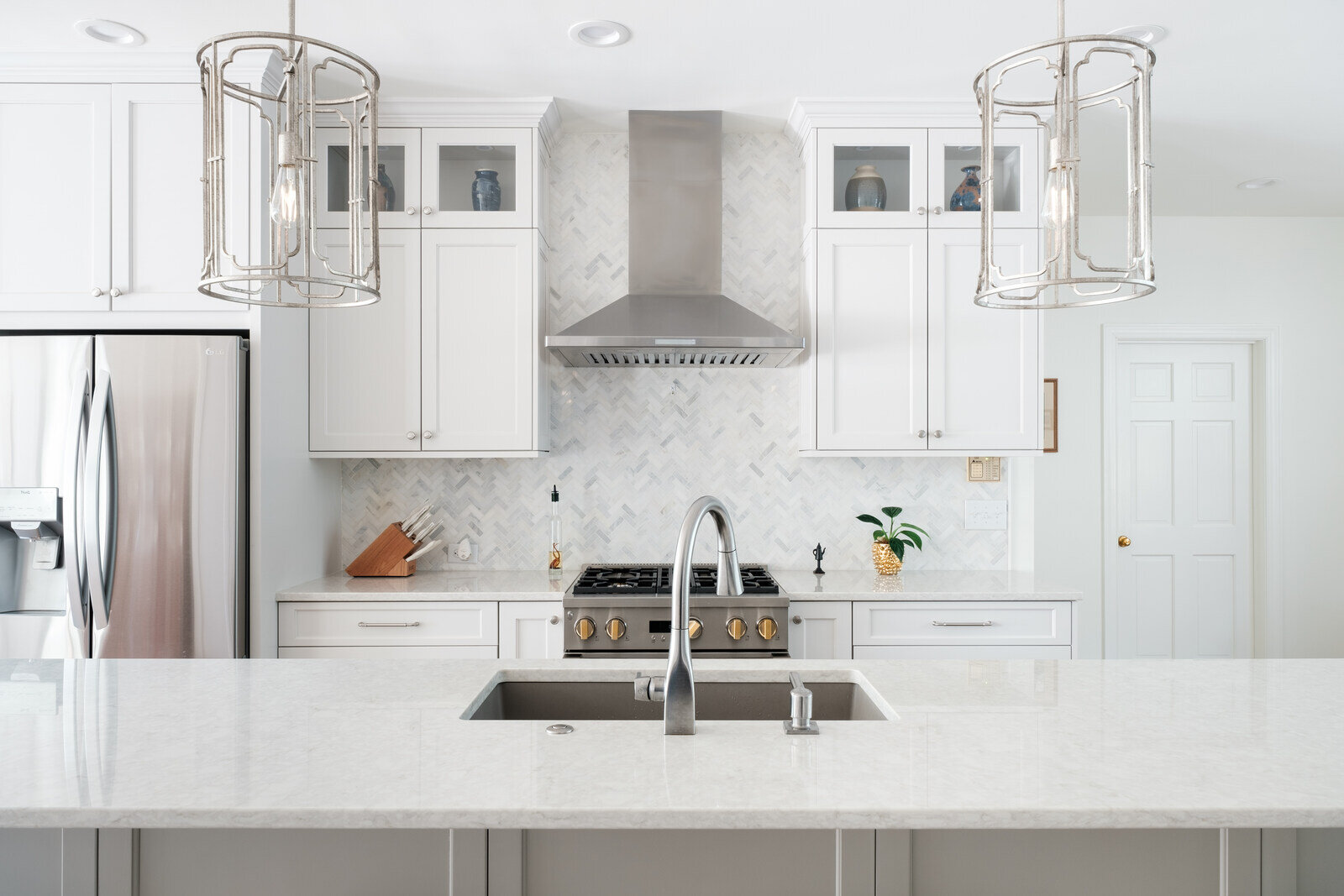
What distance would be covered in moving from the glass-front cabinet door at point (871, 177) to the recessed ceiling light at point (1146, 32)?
76cm

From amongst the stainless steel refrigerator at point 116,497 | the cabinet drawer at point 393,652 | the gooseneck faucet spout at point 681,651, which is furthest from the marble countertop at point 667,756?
the cabinet drawer at point 393,652

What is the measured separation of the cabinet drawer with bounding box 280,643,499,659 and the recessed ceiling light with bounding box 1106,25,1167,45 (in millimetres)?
2848

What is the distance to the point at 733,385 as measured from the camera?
3.56 meters

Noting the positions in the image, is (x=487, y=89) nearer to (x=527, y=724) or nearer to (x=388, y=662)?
(x=388, y=662)

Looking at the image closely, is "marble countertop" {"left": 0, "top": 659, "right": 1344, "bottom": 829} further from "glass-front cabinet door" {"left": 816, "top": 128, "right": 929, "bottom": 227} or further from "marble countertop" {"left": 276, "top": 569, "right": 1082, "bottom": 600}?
"glass-front cabinet door" {"left": 816, "top": 128, "right": 929, "bottom": 227}

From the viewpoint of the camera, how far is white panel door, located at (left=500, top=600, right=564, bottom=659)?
296 centimetres

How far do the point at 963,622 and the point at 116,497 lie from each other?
2816 mm

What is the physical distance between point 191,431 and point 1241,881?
9.23ft

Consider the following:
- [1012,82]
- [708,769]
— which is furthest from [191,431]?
[1012,82]

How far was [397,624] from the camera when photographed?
116 inches

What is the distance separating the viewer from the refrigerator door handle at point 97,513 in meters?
2.56

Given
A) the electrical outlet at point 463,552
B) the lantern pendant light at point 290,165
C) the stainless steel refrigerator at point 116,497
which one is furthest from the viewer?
the electrical outlet at point 463,552

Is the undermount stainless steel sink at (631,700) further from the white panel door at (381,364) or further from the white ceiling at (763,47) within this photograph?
the white ceiling at (763,47)

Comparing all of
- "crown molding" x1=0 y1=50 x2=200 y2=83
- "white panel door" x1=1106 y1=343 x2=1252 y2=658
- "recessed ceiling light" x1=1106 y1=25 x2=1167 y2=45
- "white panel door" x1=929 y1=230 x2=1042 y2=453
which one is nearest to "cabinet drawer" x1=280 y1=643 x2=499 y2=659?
"white panel door" x1=929 y1=230 x2=1042 y2=453
